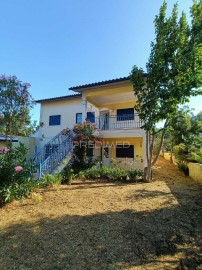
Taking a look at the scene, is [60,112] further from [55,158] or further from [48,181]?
[48,181]

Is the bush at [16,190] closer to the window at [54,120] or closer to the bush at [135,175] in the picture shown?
the bush at [135,175]

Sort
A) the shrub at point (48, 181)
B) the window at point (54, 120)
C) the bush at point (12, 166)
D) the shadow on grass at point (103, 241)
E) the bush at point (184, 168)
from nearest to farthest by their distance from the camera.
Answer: the shadow on grass at point (103, 241)
the bush at point (12, 166)
the shrub at point (48, 181)
the bush at point (184, 168)
the window at point (54, 120)

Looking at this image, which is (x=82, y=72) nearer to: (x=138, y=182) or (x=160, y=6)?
(x=160, y=6)

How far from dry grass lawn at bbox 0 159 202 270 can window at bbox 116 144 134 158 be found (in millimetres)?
8664

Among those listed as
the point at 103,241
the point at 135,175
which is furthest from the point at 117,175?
the point at 103,241

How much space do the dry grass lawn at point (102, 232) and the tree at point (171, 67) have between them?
4083 mm

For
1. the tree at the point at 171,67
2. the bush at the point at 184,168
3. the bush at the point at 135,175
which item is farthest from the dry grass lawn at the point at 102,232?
the bush at the point at 184,168

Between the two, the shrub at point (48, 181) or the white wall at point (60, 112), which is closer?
the shrub at point (48, 181)

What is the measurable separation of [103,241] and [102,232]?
1.21ft

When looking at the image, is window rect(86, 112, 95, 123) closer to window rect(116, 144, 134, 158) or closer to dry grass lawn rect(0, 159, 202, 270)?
window rect(116, 144, 134, 158)

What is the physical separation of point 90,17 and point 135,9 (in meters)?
2.74

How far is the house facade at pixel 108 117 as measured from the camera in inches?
496

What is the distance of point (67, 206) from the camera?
19.6 feet

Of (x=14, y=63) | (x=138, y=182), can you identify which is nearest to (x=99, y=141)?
(x=138, y=182)
